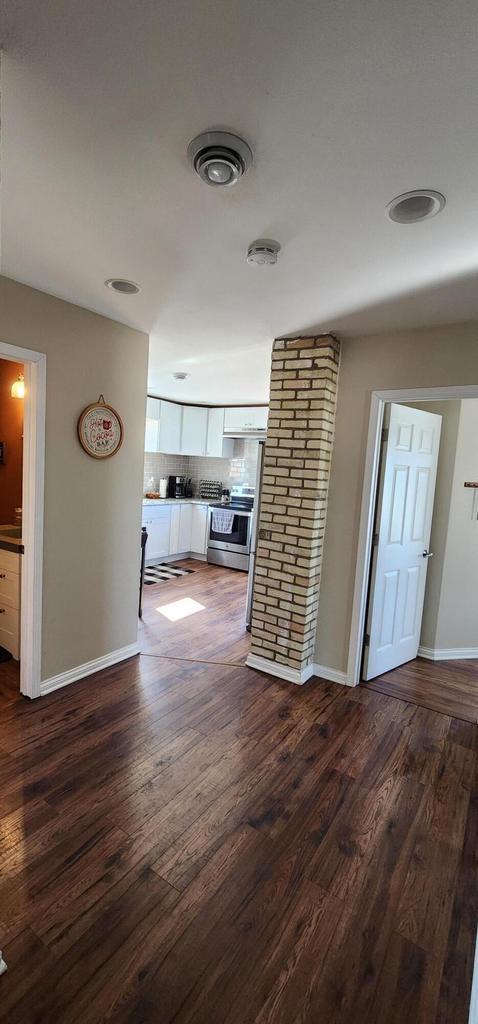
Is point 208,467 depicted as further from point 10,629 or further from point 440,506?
point 10,629

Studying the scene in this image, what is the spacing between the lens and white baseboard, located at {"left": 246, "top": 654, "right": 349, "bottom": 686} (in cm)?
299

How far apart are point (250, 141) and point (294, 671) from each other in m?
2.86

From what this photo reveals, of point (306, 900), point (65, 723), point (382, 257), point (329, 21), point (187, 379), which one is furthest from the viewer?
point (187, 379)

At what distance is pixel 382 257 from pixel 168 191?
0.88 metres

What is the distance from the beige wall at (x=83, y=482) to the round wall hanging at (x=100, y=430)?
0.15 feet

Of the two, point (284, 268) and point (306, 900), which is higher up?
point (284, 268)

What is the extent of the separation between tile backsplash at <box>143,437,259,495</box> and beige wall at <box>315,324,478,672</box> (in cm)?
364

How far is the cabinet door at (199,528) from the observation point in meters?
6.27

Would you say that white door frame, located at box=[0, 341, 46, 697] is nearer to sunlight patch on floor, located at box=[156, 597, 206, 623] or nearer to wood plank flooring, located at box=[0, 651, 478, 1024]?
wood plank flooring, located at box=[0, 651, 478, 1024]

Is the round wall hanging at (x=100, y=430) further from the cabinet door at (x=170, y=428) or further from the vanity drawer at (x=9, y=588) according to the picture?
the cabinet door at (x=170, y=428)

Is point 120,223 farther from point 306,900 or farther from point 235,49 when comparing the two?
point 306,900

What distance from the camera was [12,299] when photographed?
220 cm

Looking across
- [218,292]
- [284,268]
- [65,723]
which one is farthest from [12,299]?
[65,723]

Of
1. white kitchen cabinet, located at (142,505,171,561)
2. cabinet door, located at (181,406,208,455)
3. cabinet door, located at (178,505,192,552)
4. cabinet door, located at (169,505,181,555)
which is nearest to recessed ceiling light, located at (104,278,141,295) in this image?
white kitchen cabinet, located at (142,505,171,561)
